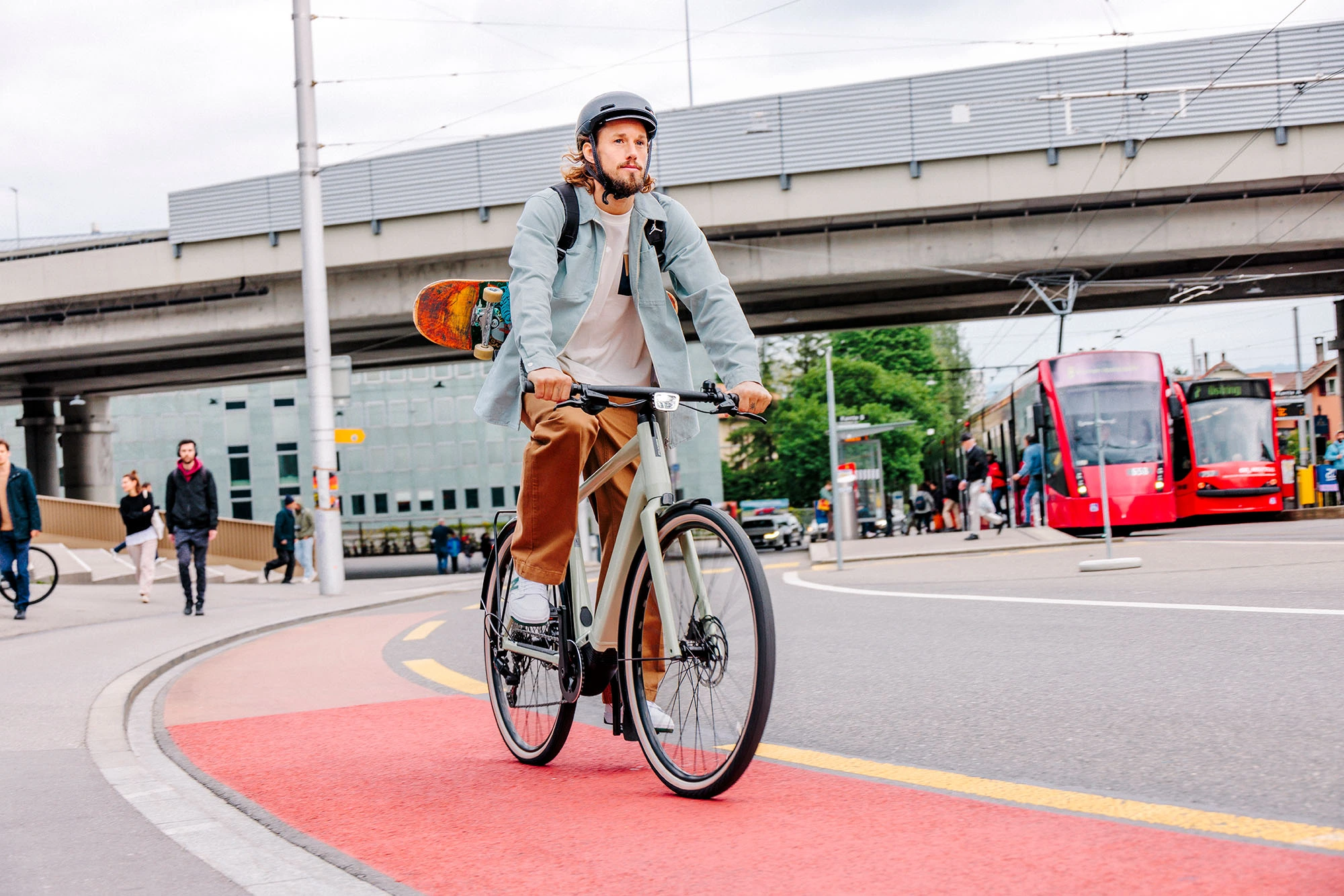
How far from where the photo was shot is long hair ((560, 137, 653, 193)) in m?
3.90

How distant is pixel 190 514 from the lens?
42.1 feet

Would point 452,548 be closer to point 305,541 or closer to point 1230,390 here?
point 305,541

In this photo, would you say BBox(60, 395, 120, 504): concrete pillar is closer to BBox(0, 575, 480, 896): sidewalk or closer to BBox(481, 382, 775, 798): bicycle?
BBox(0, 575, 480, 896): sidewalk

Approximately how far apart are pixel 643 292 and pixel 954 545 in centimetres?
1609

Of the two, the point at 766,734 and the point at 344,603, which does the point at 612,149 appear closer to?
the point at 766,734

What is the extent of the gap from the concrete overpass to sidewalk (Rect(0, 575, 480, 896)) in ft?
45.5

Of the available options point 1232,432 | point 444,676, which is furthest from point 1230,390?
point 444,676

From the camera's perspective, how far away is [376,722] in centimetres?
548

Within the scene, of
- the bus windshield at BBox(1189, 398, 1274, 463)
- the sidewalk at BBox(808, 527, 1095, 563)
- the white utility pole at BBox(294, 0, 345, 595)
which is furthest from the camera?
the bus windshield at BBox(1189, 398, 1274, 463)

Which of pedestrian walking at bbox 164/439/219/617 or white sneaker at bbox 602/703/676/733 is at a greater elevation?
pedestrian walking at bbox 164/439/219/617

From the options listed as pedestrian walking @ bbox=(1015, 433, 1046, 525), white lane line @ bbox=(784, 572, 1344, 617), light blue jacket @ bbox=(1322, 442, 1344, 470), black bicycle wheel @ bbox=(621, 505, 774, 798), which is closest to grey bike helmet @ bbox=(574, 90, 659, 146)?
black bicycle wheel @ bbox=(621, 505, 774, 798)

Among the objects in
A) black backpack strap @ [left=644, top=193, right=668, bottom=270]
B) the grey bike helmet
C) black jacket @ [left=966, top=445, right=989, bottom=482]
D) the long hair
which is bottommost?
black jacket @ [left=966, top=445, right=989, bottom=482]

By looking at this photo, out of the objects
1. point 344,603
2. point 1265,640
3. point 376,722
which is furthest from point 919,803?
point 344,603

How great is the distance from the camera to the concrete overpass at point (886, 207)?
74.6 feet
